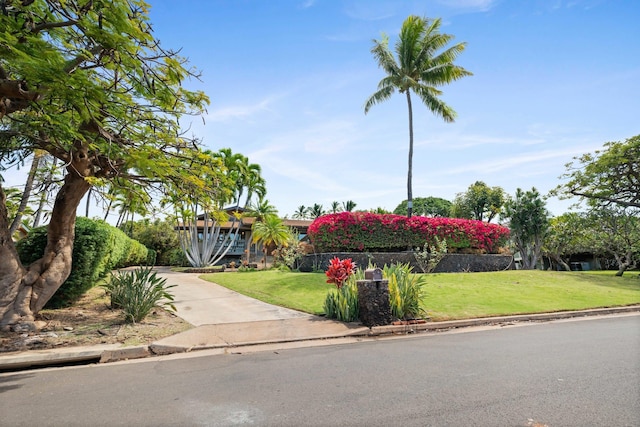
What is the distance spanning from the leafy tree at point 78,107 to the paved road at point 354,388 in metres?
3.04

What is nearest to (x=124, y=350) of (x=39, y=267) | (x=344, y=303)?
(x=39, y=267)

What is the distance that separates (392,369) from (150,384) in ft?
10.6

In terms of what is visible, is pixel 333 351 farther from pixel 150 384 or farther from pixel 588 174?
pixel 588 174

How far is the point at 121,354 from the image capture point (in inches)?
246

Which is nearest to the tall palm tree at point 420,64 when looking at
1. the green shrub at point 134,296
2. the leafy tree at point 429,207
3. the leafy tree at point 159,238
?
the green shrub at point 134,296

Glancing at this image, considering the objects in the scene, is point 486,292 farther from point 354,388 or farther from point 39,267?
point 39,267

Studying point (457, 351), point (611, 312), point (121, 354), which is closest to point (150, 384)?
point (121, 354)

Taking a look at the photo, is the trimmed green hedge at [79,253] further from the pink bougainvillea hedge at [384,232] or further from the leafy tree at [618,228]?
the leafy tree at [618,228]

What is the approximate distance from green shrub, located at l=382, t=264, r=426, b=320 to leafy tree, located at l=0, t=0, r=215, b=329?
199 inches

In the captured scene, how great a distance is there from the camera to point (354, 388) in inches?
170

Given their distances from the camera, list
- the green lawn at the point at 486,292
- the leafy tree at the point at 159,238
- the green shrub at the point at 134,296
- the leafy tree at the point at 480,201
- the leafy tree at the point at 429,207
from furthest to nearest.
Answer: the leafy tree at the point at 429,207 < the leafy tree at the point at 480,201 < the leafy tree at the point at 159,238 < the green lawn at the point at 486,292 < the green shrub at the point at 134,296

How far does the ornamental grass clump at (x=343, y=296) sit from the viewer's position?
28.6 feet

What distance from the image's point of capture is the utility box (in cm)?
834

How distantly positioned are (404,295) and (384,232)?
29.3 ft
